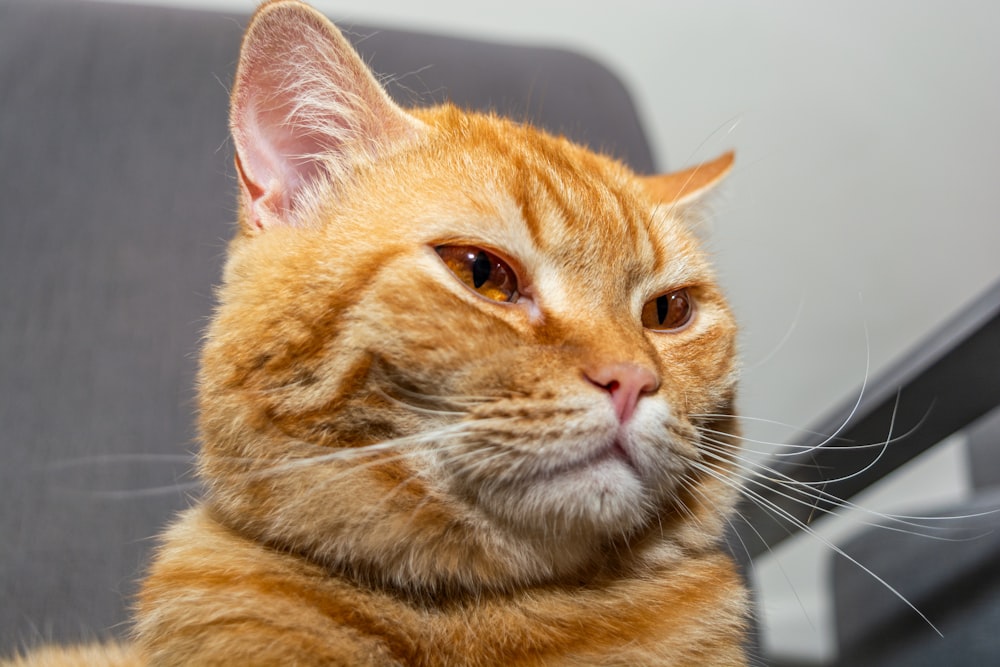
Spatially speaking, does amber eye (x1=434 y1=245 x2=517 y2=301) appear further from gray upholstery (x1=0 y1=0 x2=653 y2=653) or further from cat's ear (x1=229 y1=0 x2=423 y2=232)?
gray upholstery (x1=0 y1=0 x2=653 y2=653)

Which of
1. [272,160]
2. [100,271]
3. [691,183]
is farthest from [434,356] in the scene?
[100,271]

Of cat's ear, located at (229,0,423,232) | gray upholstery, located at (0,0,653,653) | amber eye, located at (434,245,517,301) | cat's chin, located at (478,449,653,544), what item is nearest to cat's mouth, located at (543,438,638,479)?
cat's chin, located at (478,449,653,544)

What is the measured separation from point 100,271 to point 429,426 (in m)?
1.00

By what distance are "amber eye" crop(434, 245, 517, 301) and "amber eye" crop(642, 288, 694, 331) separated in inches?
7.6

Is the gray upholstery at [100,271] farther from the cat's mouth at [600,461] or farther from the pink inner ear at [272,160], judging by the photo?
the cat's mouth at [600,461]

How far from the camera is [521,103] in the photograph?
5.44 feet

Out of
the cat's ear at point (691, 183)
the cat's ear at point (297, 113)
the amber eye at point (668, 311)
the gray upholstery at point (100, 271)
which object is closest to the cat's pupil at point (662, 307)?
the amber eye at point (668, 311)

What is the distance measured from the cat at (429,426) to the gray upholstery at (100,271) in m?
0.52

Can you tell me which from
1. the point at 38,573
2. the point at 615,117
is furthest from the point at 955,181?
the point at 38,573

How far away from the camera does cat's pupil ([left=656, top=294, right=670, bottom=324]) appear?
2.94 feet

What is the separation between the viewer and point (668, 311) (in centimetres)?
91

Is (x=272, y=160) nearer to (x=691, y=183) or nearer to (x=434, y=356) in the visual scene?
(x=434, y=356)

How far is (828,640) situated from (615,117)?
157 centimetres

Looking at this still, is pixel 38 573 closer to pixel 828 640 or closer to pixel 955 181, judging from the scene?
pixel 828 640
